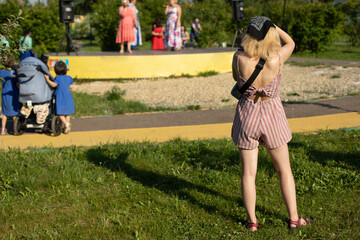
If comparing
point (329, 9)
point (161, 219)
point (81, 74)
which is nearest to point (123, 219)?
point (161, 219)

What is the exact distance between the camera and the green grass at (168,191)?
3668mm

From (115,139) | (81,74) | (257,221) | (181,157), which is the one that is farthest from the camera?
(81,74)

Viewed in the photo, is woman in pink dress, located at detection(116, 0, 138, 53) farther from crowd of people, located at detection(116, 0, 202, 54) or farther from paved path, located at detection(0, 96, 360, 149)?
paved path, located at detection(0, 96, 360, 149)

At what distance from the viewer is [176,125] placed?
23.6 ft

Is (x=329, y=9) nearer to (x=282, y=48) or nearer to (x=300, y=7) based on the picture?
(x=300, y=7)

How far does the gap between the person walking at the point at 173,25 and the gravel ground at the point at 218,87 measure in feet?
7.85

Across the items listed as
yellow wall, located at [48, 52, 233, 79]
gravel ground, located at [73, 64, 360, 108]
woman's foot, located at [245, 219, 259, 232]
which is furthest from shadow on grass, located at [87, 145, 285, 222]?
yellow wall, located at [48, 52, 233, 79]

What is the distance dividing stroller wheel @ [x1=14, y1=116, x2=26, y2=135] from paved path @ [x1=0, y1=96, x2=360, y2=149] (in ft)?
0.49

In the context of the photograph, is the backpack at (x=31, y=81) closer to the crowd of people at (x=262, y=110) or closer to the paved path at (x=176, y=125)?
the paved path at (x=176, y=125)

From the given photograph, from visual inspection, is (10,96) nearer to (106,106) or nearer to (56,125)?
(56,125)

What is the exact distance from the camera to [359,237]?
11.2 ft

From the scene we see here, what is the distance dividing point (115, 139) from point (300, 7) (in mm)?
14726

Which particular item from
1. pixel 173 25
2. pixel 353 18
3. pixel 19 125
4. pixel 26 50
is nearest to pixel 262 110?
pixel 26 50

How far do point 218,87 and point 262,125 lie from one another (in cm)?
798
